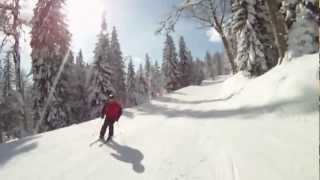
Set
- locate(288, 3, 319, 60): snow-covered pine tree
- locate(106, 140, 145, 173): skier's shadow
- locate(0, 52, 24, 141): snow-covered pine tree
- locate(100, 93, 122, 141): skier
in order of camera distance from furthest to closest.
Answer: locate(0, 52, 24, 141): snow-covered pine tree, locate(288, 3, 319, 60): snow-covered pine tree, locate(100, 93, 122, 141): skier, locate(106, 140, 145, 173): skier's shadow

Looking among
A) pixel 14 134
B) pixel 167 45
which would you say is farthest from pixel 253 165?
pixel 167 45

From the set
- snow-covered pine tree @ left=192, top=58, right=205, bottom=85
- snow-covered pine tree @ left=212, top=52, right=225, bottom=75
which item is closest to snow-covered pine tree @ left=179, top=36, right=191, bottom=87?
snow-covered pine tree @ left=192, top=58, right=205, bottom=85

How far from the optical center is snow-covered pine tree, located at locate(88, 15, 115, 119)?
51.6 metres

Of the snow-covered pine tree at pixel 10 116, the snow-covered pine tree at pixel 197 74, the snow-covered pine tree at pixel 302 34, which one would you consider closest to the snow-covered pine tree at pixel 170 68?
the snow-covered pine tree at pixel 197 74

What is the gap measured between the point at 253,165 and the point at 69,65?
36498 millimetres

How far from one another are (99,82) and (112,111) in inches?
1495

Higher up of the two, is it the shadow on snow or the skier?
the skier

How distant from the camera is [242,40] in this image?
31578 millimetres

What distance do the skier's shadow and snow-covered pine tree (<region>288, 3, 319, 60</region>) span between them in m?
7.90

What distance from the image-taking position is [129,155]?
12.8 metres

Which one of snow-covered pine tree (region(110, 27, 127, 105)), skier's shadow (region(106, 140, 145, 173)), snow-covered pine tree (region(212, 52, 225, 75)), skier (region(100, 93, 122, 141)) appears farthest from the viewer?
snow-covered pine tree (region(212, 52, 225, 75))

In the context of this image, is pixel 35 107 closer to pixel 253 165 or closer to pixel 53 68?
pixel 53 68

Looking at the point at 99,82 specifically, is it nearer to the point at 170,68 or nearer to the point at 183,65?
the point at 170,68

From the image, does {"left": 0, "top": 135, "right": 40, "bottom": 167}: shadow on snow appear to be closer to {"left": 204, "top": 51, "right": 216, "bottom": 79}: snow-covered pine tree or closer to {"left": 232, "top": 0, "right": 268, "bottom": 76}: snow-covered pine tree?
{"left": 232, "top": 0, "right": 268, "bottom": 76}: snow-covered pine tree
